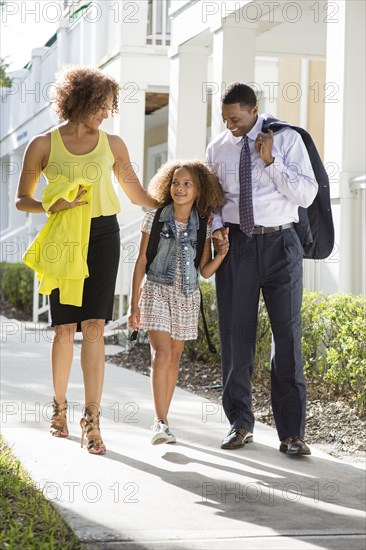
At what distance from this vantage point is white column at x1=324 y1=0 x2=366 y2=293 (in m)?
8.08

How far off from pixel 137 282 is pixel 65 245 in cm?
61

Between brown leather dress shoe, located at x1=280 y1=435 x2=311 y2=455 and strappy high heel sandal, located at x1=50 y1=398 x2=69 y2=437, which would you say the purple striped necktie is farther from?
strappy high heel sandal, located at x1=50 y1=398 x2=69 y2=437

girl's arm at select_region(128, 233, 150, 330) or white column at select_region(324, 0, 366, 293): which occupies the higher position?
white column at select_region(324, 0, 366, 293)

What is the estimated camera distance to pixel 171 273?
6.02m

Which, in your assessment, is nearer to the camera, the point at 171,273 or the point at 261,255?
the point at 261,255

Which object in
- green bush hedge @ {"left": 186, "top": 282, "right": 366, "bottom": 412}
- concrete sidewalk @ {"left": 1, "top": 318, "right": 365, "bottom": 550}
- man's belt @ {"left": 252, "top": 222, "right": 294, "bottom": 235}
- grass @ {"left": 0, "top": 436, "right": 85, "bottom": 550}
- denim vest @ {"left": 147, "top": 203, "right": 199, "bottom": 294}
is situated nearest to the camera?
grass @ {"left": 0, "top": 436, "right": 85, "bottom": 550}

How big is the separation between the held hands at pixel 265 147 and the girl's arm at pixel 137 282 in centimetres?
89

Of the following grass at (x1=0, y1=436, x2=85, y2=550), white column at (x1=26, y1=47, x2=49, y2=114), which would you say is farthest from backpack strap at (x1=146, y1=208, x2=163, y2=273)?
white column at (x1=26, y1=47, x2=49, y2=114)

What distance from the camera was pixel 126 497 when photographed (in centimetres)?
472

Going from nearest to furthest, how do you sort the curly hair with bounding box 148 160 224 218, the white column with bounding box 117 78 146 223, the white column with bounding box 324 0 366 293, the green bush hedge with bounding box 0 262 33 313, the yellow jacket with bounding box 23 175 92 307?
1. the yellow jacket with bounding box 23 175 92 307
2. the curly hair with bounding box 148 160 224 218
3. the white column with bounding box 324 0 366 293
4. the white column with bounding box 117 78 146 223
5. the green bush hedge with bounding box 0 262 33 313

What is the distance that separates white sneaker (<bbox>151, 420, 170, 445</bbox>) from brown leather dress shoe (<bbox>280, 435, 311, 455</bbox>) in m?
0.72

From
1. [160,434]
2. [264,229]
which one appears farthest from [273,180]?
[160,434]

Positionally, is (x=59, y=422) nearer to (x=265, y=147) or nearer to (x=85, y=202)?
(x=85, y=202)

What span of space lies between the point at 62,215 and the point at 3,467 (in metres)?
1.45
